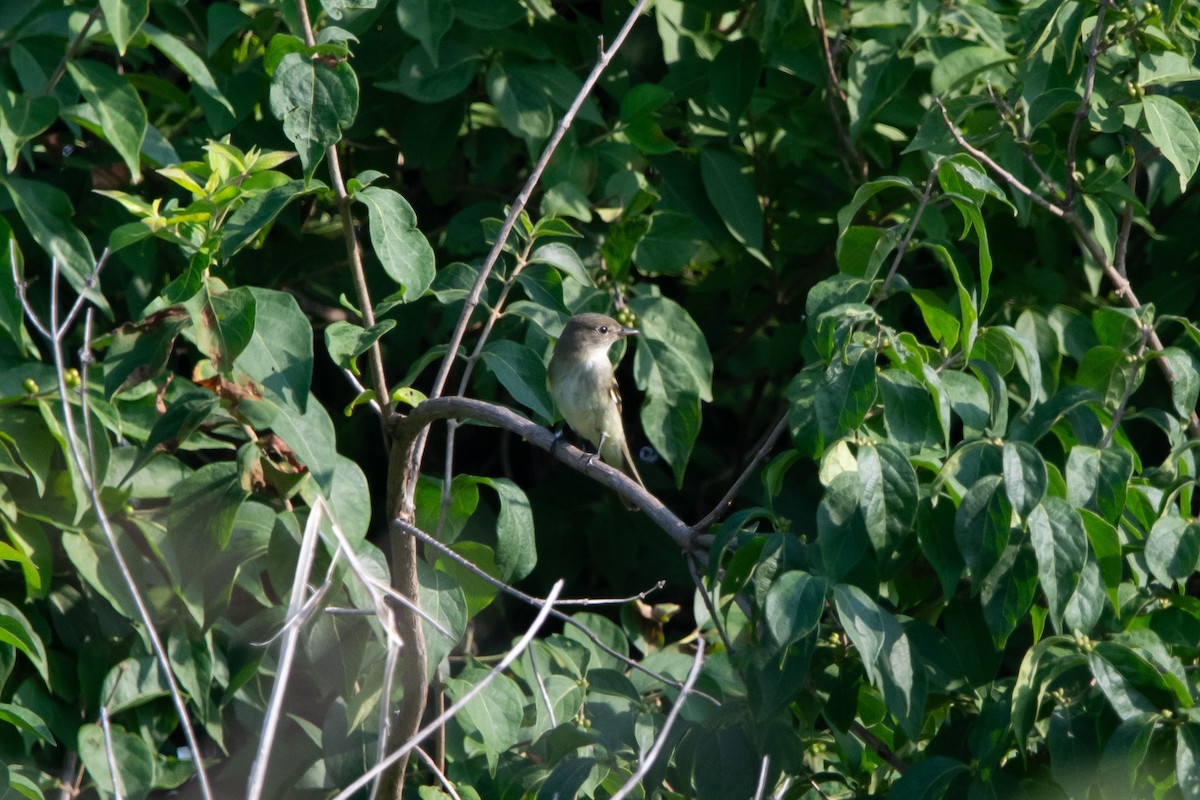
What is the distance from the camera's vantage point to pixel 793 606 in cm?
237

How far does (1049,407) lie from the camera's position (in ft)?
9.07

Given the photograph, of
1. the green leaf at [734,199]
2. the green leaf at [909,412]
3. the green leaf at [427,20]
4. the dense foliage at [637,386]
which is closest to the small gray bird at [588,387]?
the dense foliage at [637,386]

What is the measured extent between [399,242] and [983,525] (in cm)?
139

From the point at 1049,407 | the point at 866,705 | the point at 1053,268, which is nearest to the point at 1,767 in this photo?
the point at 866,705

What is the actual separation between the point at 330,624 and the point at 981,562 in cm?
164

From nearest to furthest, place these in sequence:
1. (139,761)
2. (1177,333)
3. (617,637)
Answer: (139,761) < (617,637) < (1177,333)

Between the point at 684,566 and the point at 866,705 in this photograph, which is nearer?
the point at 866,705

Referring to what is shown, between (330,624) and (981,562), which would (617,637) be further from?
(981,562)

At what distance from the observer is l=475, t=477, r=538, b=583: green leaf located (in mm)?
2898

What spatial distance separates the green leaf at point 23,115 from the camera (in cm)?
328

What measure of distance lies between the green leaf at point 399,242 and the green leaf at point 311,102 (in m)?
0.15

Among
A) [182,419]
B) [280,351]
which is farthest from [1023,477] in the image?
[182,419]

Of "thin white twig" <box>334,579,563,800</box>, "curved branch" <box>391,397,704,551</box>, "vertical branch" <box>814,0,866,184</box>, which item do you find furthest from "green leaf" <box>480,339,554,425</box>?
"vertical branch" <box>814,0,866,184</box>

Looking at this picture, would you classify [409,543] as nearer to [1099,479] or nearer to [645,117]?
[1099,479]
